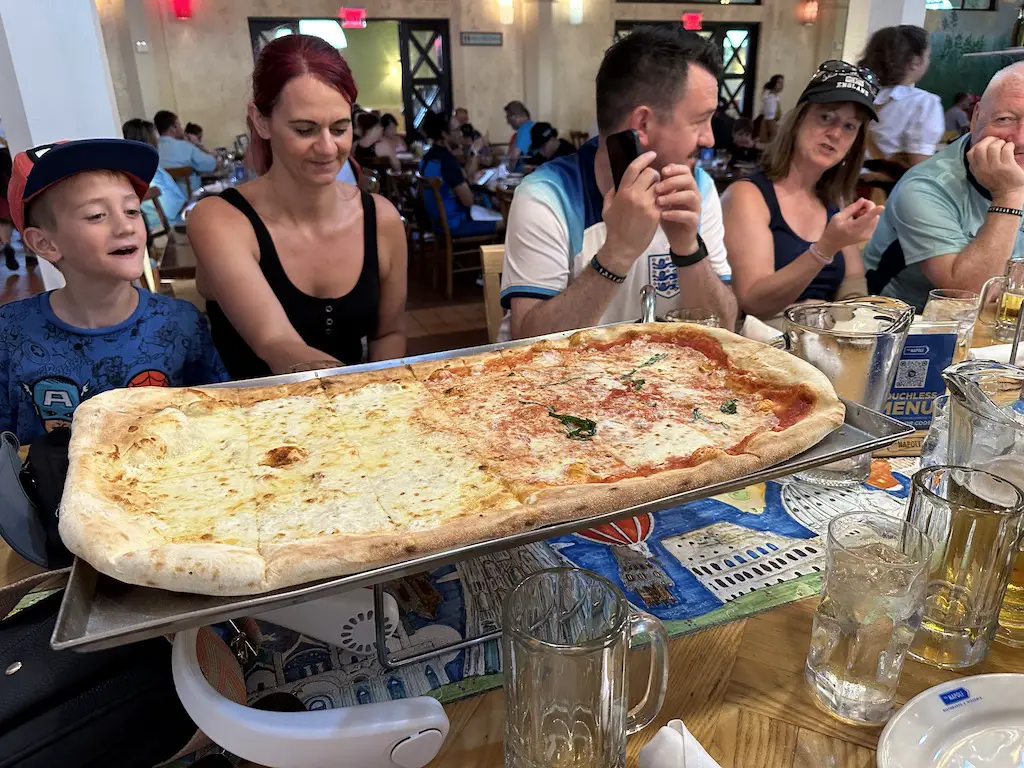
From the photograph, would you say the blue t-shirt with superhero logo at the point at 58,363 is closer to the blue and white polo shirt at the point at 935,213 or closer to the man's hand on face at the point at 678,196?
the man's hand on face at the point at 678,196

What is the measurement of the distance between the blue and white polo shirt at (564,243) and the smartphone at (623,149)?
0.29 m

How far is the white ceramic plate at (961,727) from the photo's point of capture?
0.76 m

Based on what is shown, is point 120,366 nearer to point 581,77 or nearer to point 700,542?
point 700,542

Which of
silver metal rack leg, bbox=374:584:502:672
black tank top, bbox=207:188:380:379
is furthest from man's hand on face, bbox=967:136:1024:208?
silver metal rack leg, bbox=374:584:502:672

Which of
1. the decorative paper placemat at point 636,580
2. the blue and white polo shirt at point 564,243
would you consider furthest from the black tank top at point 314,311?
the decorative paper placemat at point 636,580

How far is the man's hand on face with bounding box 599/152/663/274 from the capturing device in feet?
5.90

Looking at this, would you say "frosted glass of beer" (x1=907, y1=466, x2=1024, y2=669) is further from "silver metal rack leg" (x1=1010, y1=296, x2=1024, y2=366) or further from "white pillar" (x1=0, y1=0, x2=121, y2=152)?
"white pillar" (x1=0, y1=0, x2=121, y2=152)

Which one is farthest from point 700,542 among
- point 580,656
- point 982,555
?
point 580,656

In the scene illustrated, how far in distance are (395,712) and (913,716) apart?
0.57 metres

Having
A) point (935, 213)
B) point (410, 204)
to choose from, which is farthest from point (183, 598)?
point (410, 204)

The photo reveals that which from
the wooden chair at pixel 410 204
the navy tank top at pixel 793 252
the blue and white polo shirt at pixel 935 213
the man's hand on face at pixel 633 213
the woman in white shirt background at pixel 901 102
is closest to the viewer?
the man's hand on face at pixel 633 213

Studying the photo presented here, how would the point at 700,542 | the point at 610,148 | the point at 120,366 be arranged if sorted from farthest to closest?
the point at 610,148 → the point at 120,366 → the point at 700,542

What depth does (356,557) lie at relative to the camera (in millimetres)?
859

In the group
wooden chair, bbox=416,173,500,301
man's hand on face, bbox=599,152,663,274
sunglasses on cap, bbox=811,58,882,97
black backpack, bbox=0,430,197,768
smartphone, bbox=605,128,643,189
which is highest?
sunglasses on cap, bbox=811,58,882,97
